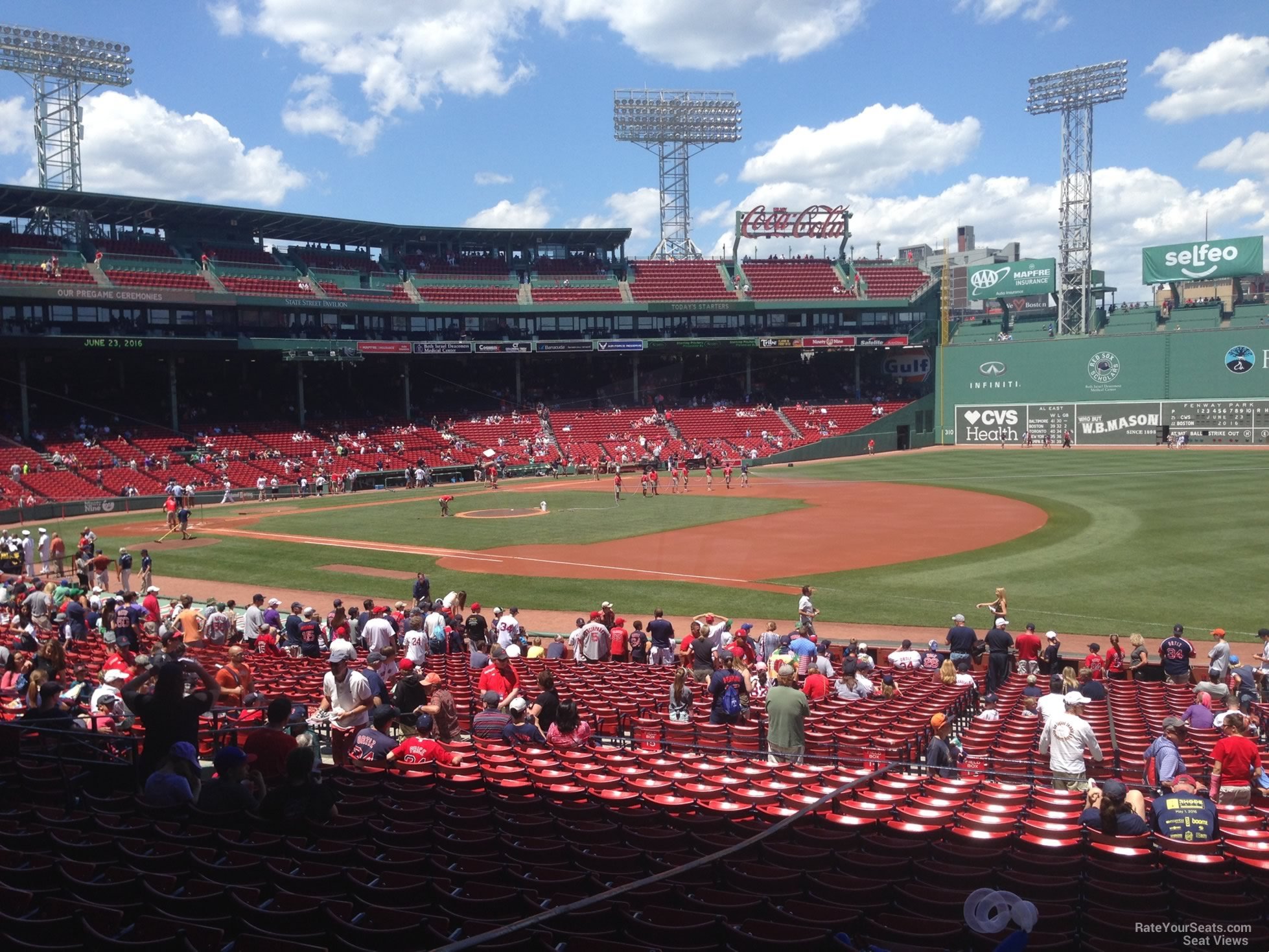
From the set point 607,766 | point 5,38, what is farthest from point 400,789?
point 5,38

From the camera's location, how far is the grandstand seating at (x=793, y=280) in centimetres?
8031

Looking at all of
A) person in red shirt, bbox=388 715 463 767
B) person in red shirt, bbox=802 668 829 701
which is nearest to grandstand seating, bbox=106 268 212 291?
person in red shirt, bbox=802 668 829 701

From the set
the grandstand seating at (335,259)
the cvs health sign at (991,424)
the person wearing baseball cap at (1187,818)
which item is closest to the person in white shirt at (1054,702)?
the person wearing baseball cap at (1187,818)

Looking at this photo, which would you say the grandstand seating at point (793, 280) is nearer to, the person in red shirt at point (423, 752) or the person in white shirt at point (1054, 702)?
the person in white shirt at point (1054, 702)

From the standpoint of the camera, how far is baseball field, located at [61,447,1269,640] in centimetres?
2406

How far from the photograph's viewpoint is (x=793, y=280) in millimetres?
82188

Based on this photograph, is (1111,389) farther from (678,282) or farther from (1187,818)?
(1187,818)

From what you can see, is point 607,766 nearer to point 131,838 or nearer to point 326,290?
point 131,838

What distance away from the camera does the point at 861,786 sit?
8586 mm

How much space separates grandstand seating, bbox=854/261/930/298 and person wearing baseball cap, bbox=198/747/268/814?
79270 mm

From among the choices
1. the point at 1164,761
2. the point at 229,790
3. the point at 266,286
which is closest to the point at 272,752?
the point at 229,790

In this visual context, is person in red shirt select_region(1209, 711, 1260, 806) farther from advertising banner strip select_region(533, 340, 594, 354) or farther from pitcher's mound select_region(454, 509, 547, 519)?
advertising banner strip select_region(533, 340, 594, 354)

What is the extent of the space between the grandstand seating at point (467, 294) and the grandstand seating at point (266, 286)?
29.6 feet

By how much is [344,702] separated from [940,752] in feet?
20.7
